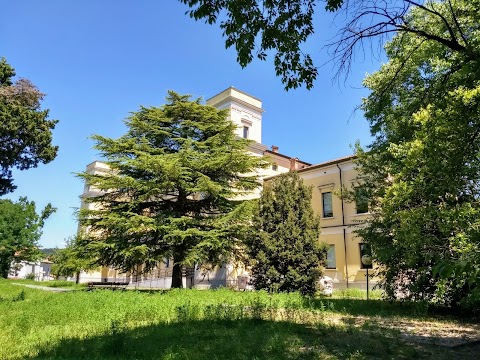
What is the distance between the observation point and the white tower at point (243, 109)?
1186 inches

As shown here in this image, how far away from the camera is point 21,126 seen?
68.7 ft

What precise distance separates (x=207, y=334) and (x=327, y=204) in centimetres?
2355

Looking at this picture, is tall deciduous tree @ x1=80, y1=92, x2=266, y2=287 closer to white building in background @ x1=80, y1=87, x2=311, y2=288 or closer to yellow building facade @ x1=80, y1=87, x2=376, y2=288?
yellow building facade @ x1=80, y1=87, x2=376, y2=288

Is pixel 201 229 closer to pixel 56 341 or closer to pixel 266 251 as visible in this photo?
pixel 266 251

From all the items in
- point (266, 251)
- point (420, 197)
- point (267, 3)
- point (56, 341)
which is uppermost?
point (267, 3)

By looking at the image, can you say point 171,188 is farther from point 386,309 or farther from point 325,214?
point 325,214

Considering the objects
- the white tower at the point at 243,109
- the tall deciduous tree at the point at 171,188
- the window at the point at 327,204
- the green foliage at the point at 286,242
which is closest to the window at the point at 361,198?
the green foliage at the point at 286,242

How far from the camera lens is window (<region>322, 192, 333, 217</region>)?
28984 mm

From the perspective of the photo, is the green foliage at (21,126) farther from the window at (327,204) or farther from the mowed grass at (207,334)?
the window at (327,204)

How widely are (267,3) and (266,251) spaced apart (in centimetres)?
1430

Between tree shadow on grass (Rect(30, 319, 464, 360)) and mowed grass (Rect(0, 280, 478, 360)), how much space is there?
0.01 metres

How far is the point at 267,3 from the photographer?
14.7ft

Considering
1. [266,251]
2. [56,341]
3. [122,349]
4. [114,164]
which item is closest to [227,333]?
[122,349]

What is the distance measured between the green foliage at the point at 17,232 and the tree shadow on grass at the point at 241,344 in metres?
38.5
